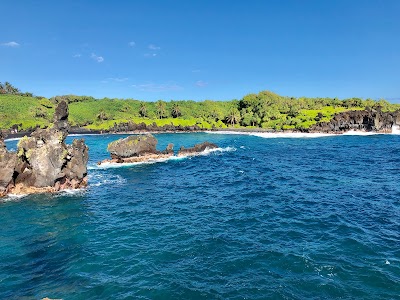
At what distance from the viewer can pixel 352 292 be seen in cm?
2577

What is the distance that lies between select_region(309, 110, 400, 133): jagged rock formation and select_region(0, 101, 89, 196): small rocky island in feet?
507

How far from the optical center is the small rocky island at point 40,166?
184ft

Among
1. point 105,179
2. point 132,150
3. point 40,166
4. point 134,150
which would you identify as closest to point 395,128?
point 134,150

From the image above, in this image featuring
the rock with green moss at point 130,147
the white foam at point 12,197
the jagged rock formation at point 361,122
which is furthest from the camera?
the jagged rock formation at point 361,122

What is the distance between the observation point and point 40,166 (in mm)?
57219

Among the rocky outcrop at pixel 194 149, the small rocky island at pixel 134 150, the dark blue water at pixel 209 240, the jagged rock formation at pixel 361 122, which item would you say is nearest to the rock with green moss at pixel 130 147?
the small rocky island at pixel 134 150

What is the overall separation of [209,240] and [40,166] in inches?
1474

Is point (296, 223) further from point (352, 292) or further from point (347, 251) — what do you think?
point (352, 292)

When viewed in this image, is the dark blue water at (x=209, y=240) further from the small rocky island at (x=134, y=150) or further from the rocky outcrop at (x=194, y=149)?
the rocky outcrop at (x=194, y=149)

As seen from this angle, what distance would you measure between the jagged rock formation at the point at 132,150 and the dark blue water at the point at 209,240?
24.0 metres

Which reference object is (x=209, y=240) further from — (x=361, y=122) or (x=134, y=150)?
(x=361, y=122)

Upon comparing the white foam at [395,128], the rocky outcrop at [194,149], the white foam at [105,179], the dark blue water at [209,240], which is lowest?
the dark blue water at [209,240]

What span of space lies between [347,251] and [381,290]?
680cm

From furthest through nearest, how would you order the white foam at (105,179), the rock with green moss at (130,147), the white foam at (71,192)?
the rock with green moss at (130,147) → the white foam at (105,179) → the white foam at (71,192)
